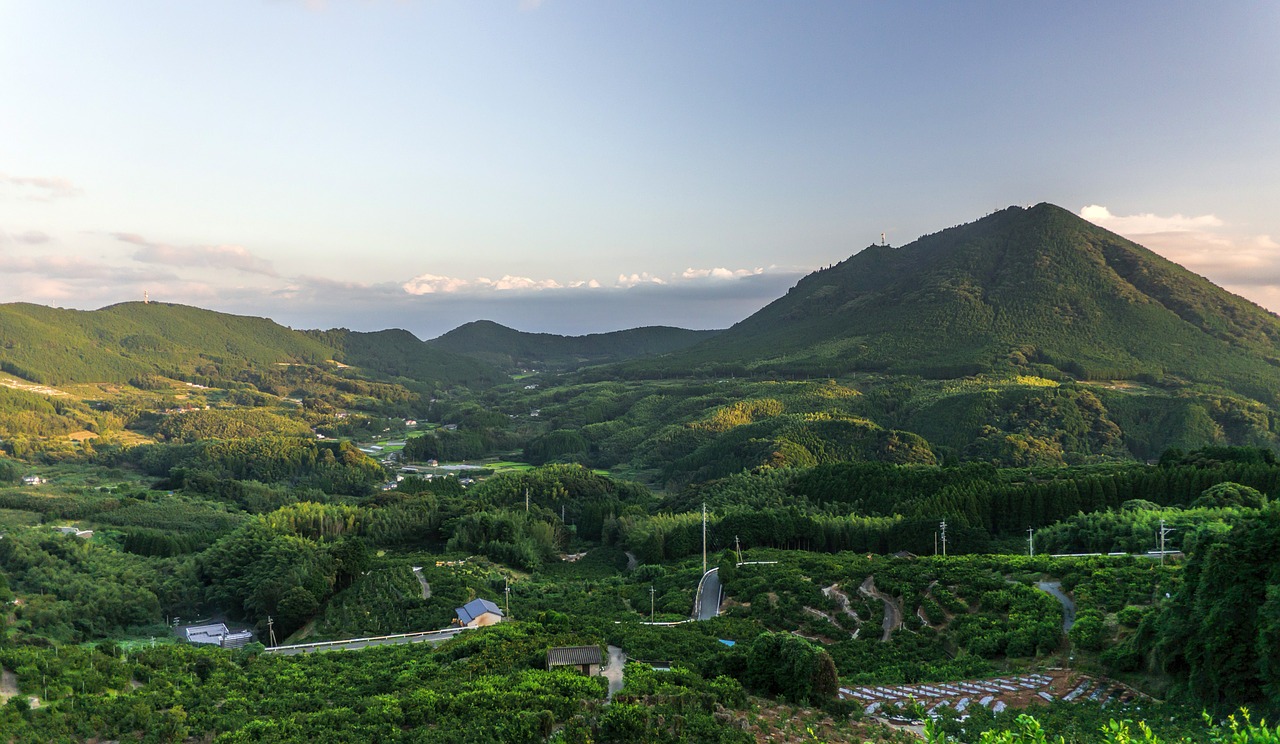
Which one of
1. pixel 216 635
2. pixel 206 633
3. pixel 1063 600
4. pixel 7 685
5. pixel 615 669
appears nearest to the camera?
pixel 7 685

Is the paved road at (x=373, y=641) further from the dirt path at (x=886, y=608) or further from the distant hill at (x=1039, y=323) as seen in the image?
the distant hill at (x=1039, y=323)

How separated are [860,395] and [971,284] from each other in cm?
5431

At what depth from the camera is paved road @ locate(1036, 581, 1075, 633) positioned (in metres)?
28.5

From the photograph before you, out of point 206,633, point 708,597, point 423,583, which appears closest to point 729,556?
point 708,597

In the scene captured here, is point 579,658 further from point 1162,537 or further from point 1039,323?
point 1039,323

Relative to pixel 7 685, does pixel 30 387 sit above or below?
above

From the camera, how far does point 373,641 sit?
34.1 m

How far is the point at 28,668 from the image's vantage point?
22312mm

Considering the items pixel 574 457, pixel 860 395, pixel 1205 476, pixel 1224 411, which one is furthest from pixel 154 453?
pixel 1224 411

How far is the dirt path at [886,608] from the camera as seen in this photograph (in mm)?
31766

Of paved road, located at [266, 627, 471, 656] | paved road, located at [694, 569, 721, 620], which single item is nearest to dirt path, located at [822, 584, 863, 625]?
paved road, located at [694, 569, 721, 620]

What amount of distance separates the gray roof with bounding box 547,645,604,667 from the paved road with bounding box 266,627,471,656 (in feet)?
37.9

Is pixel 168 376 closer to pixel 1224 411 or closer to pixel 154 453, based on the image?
pixel 154 453

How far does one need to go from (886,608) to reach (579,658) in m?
16.7
